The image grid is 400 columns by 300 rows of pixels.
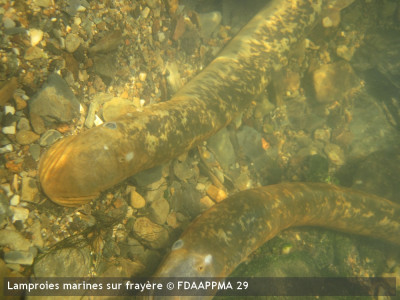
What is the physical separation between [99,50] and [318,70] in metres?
5.22

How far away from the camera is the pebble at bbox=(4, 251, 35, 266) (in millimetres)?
2631

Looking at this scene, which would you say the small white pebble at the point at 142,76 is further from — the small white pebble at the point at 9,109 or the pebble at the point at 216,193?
the pebble at the point at 216,193

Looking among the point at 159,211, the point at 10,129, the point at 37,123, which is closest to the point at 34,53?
the point at 37,123

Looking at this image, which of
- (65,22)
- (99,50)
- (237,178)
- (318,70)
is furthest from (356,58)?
(65,22)

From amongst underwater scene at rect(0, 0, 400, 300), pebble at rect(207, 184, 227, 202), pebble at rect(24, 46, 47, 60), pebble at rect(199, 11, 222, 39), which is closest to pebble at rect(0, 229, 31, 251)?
underwater scene at rect(0, 0, 400, 300)

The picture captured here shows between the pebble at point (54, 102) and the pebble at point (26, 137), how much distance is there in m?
0.09

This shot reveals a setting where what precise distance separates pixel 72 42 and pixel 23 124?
4.35 ft

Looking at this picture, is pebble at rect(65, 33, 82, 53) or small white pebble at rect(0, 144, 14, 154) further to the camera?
pebble at rect(65, 33, 82, 53)

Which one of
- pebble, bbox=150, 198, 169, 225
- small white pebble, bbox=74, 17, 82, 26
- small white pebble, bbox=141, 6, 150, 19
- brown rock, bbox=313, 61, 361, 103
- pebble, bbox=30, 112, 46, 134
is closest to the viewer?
pebble, bbox=30, 112, 46, 134

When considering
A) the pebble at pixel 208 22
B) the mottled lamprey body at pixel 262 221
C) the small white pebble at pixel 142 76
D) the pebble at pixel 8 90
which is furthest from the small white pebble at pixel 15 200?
the pebble at pixel 208 22

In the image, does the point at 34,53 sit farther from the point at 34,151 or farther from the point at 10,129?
the point at 34,151

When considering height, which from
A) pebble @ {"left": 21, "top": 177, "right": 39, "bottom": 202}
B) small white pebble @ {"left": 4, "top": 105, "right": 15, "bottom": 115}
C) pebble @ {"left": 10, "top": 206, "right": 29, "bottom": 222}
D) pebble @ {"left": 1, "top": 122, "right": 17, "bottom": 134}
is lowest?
pebble @ {"left": 10, "top": 206, "right": 29, "bottom": 222}

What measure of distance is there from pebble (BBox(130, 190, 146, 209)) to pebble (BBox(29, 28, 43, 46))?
239 centimetres
